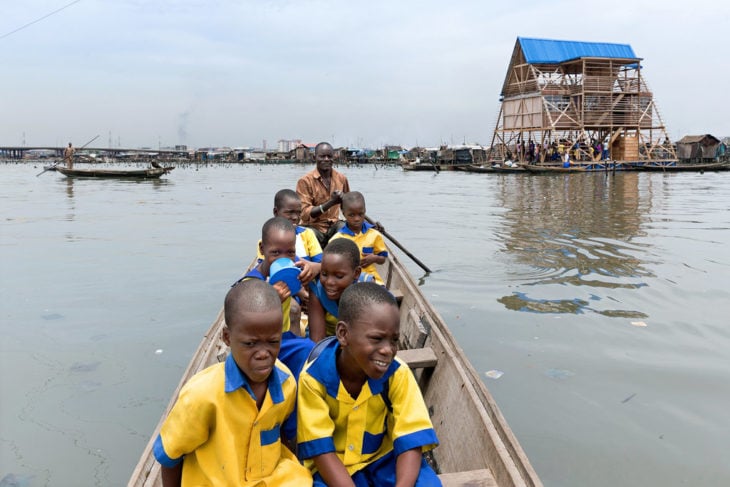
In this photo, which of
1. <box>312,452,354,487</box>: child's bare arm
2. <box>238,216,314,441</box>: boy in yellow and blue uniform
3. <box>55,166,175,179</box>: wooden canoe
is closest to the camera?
<box>312,452,354,487</box>: child's bare arm

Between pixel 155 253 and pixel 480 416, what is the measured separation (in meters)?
7.89

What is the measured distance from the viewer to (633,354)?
15.2 ft

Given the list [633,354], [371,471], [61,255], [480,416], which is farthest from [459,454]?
[61,255]

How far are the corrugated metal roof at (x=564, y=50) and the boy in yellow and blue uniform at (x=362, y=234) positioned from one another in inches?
1151

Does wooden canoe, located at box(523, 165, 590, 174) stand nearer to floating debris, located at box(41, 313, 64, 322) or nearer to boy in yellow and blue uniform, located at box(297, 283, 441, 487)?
floating debris, located at box(41, 313, 64, 322)

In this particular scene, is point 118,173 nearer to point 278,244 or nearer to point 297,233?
point 297,233

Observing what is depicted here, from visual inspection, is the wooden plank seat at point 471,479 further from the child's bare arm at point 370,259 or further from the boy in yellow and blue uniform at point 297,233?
the child's bare arm at point 370,259

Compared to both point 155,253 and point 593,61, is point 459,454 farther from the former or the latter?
point 593,61

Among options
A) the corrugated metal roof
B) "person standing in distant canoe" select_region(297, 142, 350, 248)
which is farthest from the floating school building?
"person standing in distant canoe" select_region(297, 142, 350, 248)

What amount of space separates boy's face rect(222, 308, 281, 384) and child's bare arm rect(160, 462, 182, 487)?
1.27 ft

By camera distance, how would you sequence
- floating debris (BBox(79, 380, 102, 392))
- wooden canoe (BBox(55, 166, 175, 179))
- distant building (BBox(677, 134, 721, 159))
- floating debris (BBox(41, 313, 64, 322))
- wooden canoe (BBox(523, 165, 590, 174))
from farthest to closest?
1. distant building (BBox(677, 134, 721, 159))
2. wooden canoe (BBox(523, 165, 590, 174))
3. wooden canoe (BBox(55, 166, 175, 179))
4. floating debris (BBox(41, 313, 64, 322))
5. floating debris (BBox(79, 380, 102, 392))

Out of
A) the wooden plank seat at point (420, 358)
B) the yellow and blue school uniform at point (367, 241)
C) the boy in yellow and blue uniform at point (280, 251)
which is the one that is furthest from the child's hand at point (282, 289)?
the yellow and blue school uniform at point (367, 241)

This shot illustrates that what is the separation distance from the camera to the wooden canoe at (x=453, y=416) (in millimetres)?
1997

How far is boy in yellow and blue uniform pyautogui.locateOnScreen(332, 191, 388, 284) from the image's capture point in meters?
4.29
